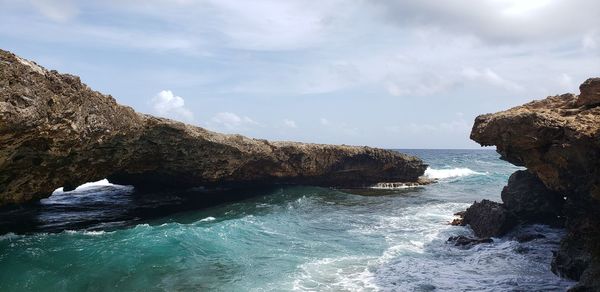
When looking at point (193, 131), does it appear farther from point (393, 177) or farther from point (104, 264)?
point (393, 177)

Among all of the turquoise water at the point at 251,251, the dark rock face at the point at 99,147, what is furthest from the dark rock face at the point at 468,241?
the dark rock face at the point at 99,147

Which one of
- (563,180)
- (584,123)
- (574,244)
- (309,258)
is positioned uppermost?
(584,123)

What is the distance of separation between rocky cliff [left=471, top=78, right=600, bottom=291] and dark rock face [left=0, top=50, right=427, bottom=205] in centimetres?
1233

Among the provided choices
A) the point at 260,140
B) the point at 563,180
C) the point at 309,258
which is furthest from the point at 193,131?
the point at 563,180

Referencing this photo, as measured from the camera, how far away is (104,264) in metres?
12.1

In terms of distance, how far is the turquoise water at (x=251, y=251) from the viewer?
11000 mm

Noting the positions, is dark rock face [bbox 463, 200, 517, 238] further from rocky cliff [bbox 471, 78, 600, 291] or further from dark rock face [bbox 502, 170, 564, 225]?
rocky cliff [bbox 471, 78, 600, 291]

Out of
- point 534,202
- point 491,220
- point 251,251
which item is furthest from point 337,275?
point 534,202

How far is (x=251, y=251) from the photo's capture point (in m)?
14.3

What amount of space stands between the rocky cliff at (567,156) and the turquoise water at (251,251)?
41.1 inches

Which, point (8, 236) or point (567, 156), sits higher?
point (567, 156)

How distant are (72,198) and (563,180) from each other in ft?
77.8

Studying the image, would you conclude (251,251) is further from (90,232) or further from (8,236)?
(8,236)

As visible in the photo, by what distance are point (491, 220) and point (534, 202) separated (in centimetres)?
168
